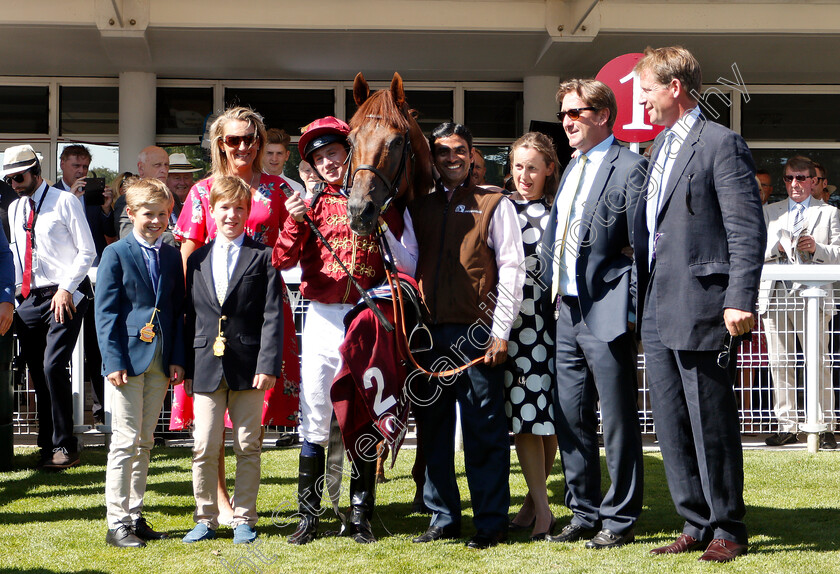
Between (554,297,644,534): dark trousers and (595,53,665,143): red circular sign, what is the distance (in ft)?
7.30

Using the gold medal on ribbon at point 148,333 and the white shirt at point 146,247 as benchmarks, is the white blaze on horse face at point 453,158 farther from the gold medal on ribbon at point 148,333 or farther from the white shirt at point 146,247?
the gold medal on ribbon at point 148,333

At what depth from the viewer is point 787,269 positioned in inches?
257

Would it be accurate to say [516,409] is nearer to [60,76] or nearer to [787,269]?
[787,269]

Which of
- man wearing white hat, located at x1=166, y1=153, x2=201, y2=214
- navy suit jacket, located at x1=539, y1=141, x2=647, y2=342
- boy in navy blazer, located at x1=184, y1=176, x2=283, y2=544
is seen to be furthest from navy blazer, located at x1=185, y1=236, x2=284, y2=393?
man wearing white hat, located at x1=166, y1=153, x2=201, y2=214

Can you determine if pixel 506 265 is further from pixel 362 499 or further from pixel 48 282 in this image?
pixel 48 282

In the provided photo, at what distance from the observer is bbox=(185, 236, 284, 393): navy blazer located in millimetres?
4309

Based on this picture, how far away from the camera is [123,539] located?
4301 mm

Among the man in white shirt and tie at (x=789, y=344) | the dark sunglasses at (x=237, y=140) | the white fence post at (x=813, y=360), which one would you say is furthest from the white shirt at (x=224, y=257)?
the white fence post at (x=813, y=360)

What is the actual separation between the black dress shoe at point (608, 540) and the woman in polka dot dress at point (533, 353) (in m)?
0.30

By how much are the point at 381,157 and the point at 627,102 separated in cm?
282

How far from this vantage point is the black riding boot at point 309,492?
4332mm

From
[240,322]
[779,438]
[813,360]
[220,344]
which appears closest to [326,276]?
[240,322]

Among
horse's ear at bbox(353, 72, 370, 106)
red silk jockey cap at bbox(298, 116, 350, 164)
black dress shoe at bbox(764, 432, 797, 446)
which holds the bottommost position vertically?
black dress shoe at bbox(764, 432, 797, 446)

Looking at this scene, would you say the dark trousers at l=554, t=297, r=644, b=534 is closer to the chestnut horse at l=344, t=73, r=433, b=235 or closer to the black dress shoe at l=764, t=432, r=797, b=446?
the chestnut horse at l=344, t=73, r=433, b=235
